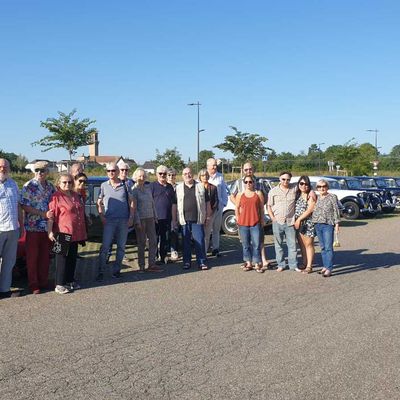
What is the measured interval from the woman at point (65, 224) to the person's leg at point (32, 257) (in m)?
0.28

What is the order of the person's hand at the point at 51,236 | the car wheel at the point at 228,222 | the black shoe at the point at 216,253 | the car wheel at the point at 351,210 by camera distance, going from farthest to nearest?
the car wheel at the point at 351,210 → the car wheel at the point at 228,222 → the black shoe at the point at 216,253 → the person's hand at the point at 51,236

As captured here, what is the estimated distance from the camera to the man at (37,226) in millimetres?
6898

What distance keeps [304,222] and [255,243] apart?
894mm

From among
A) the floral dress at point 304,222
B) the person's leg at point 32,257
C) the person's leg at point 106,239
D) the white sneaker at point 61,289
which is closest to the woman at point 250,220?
the floral dress at point 304,222

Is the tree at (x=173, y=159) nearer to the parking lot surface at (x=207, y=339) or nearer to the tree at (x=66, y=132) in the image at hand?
the tree at (x=66, y=132)

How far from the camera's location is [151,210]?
8.48m

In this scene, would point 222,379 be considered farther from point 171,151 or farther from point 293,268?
point 171,151

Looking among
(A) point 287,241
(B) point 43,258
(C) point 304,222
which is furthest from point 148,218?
(C) point 304,222

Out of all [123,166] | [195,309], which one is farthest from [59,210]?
[195,309]

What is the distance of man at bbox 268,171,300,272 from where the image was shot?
27.7 feet

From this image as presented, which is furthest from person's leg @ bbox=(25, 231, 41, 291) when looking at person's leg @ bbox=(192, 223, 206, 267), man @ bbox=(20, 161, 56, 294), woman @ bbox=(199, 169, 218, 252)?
woman @ bbox=(199, 169, 218, 252)

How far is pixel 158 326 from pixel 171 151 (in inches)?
Result: 1930

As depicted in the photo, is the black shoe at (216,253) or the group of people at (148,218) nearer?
the group of people at (148,218)

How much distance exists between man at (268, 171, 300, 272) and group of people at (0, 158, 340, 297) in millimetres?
17
